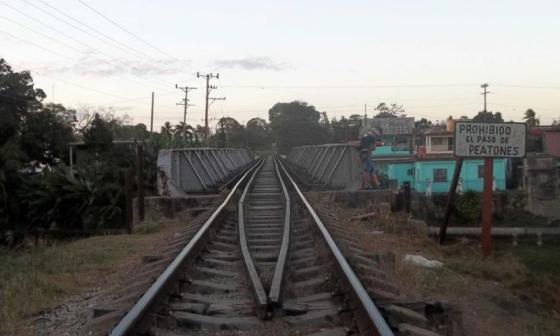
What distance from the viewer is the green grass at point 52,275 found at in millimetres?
5809

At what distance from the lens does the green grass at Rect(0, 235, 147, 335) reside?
5.81 m

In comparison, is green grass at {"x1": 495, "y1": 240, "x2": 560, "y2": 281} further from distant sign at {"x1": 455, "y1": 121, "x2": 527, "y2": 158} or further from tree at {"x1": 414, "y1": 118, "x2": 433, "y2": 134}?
tree at {"x1": 414, "y1": 118, "x2": 433, "y2": 134}

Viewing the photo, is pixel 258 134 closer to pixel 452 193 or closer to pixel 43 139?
pixel 43 139

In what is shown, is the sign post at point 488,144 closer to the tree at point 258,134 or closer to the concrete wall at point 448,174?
the concrete wall at point 448,174

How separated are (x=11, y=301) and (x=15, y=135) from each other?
40.4 metres

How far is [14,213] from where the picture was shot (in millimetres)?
30812

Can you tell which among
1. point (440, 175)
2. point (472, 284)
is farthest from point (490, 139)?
point (440, 175)

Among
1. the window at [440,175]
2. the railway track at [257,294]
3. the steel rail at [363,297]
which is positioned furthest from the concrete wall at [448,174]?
the steel rail at [363,297]

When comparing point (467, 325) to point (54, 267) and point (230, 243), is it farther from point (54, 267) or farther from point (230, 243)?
point (54, 267)

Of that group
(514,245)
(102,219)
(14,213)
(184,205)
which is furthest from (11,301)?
(514,245)

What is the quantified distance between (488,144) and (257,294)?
21.7 feet

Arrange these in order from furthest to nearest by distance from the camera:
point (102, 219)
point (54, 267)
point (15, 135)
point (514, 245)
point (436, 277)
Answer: point (15, 135) < point (514, 245) < point (102, 219) < point (54, 267) < point (436, 277)

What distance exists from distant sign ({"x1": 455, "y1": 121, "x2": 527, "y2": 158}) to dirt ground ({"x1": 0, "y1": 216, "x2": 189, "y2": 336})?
5307 millimetres

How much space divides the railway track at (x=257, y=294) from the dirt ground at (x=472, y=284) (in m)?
0.82
